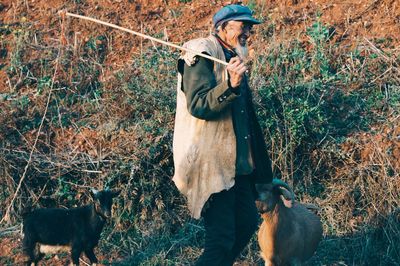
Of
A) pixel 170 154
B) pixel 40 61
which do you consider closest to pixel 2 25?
pixel 40 61

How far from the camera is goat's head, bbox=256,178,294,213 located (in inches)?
268

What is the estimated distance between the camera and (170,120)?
8.43 metres

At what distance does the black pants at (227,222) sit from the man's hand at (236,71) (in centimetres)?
89

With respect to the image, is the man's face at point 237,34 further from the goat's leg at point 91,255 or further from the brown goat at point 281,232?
the goat's leg at point 91,255

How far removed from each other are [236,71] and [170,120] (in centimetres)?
367

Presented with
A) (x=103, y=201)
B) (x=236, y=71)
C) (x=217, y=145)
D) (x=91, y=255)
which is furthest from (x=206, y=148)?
(x=91, y=255)

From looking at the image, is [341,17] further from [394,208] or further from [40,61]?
[40,61]

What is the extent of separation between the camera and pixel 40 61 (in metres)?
9.66

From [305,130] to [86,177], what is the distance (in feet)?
8.37

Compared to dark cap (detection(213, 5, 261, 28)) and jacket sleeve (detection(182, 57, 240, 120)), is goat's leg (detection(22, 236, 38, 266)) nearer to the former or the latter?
jacket sleeve (detection(182, 57, 240, 120))

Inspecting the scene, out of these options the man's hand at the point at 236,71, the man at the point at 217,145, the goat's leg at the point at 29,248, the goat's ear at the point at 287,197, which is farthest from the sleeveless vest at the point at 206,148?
the goat's leg at the point at 29,248

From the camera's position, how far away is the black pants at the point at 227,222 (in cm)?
523

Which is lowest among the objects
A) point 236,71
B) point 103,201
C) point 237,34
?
point 103,201

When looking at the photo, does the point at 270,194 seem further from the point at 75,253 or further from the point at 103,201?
the point at 75,253
